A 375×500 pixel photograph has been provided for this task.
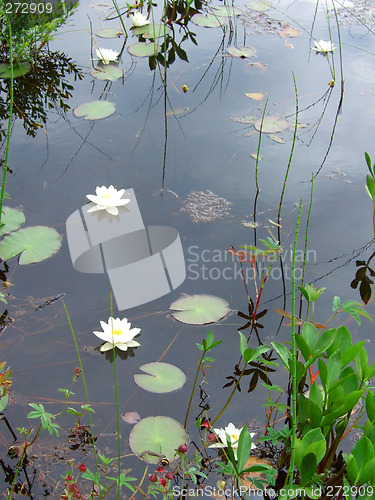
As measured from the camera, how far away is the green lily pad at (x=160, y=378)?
5.07 feet

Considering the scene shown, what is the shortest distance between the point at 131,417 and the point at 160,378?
0.14 m

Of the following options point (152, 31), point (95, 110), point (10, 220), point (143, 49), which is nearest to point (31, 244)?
point (10, 220)

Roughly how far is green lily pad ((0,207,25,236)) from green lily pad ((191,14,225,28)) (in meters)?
2.07

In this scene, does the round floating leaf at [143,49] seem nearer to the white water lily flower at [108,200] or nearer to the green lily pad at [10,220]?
the white water lily flower at [108,200]

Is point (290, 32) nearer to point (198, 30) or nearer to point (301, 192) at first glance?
point (198, 30)

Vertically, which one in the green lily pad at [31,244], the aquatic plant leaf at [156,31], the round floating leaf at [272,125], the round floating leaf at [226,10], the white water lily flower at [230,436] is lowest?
the white water lily flower at [230,436]

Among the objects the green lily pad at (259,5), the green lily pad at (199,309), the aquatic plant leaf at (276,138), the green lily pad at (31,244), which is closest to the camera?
the green lily pad at (199,309)

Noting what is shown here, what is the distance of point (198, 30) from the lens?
3.49 m

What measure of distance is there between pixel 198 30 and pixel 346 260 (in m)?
2.13

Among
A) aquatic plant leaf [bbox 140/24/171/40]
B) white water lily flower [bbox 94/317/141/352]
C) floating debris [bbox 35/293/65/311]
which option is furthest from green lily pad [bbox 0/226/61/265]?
aquatic plant leaf [bbox 140/24/171/40]

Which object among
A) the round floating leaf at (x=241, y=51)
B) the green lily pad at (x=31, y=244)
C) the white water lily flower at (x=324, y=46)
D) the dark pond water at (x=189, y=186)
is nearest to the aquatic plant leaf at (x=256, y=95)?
the dark pond water at (x=189, y=186)

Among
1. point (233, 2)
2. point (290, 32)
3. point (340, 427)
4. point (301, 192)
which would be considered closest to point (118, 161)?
point (301, 192)

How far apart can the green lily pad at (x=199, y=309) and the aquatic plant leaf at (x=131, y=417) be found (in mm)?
359

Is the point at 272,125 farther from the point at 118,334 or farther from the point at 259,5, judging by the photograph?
the point at 259,5
